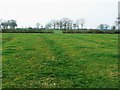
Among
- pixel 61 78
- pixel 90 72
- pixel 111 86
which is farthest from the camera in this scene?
pixel 90 72

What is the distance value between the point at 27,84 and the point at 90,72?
3.22 metres

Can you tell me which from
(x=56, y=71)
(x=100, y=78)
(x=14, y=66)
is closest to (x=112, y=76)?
(x=100, y=78)

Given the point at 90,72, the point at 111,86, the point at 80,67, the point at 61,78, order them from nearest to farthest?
1. the point at 111,86
2. the point at 61,78
3. the point at 90,72
4. the point at 80,67

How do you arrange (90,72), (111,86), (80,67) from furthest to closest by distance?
1. (80,67)
2. (90,72)
3. (111,86)

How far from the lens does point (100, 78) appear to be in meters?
10.0

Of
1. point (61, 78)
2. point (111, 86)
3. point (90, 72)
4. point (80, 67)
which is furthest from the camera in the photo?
point (80, 67)

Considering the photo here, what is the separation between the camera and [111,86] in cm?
884

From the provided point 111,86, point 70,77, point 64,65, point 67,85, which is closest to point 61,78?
point 70,77

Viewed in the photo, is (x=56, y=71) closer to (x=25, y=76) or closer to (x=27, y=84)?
(x=25, y=76)

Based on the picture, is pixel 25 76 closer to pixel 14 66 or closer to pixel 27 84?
pixel 27 84

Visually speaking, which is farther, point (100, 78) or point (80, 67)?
point (80, 67)

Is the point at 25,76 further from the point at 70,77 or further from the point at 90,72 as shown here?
the point at 90,72

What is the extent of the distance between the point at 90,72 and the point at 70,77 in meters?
1.36

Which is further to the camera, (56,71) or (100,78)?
(56,71)
